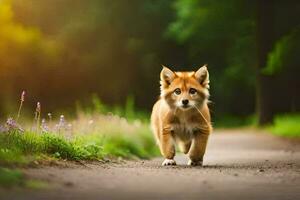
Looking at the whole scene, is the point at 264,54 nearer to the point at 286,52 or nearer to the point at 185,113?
the point at 286,52

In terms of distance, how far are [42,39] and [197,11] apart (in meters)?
10.0

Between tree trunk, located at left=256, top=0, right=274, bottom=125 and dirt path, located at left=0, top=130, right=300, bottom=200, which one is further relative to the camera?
tree trunk, located at left=256, top=0, right=274, bottom=125

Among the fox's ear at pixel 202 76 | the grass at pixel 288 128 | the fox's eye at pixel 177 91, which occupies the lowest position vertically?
the fox's eye at pixel 177 91

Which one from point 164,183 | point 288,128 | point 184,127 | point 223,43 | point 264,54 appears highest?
point 223,43

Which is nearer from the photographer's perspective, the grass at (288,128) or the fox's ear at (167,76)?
the fox's ear at (167,76)

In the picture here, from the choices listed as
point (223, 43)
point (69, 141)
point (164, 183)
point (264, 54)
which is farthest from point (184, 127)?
point (223, 43)

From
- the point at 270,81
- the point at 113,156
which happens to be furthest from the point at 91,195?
the point at 270,81

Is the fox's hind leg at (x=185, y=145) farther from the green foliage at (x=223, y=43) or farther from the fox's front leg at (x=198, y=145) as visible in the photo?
the green foliage at (x=223, y=43)

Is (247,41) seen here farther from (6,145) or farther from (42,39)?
(6,145)

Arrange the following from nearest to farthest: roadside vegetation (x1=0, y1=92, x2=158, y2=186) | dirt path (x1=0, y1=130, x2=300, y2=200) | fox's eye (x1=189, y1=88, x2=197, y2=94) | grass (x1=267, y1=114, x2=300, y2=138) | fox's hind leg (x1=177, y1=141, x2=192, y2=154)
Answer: dirt path (x1=0, y1=130, x2=300, y2=200) < roadside vegetation (x1=0, y1=92, x2=158, y2=186) < fox's eye (x1=189, y1=88, x2=197, y2=94) < fox's hind leg (x1=177, y1=141, x2=192, y2=154) < grass (x1=267, y1=114, x2=300, y2=138)

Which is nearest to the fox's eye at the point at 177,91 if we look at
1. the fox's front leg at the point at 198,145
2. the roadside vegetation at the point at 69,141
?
the fox's front leg at the point at 198,145

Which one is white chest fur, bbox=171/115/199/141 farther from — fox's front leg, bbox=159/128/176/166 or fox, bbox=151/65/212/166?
fox's front leg, bbox=159/128/176/166

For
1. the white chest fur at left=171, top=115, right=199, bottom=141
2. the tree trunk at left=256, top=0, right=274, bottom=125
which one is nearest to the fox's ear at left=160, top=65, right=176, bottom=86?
the white chest fur at left=171, top=115, right=199, bottom=141

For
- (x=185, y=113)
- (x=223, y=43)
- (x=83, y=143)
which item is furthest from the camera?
(x=223, y=43)
